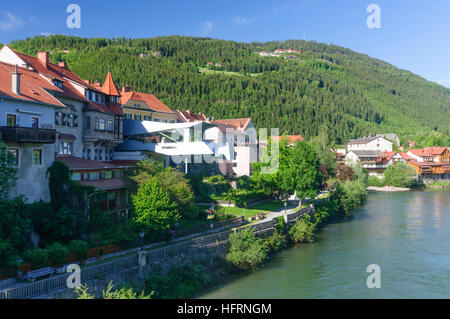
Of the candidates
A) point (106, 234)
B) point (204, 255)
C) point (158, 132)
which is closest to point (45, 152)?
point (106, 234)

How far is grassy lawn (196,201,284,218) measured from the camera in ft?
131

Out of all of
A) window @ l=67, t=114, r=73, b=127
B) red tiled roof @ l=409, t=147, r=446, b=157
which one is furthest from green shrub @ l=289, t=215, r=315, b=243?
red tiled roof @ l=409, t=147, r=446, b=157

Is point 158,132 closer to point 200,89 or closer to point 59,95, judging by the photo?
point 59,95

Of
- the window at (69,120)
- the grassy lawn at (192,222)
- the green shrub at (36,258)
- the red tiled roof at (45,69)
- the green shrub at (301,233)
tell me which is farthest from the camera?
the green shrub at (301,233)

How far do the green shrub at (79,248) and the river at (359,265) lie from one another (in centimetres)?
751

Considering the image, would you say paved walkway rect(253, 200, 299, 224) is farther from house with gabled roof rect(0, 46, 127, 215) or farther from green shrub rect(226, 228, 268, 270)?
house with gabled roof rect(0, 46, 127, 215)

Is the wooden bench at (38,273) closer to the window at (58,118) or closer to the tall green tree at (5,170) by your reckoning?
the tall green tree at (5,170)

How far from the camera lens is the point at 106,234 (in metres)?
24.5

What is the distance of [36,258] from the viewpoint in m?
19.4

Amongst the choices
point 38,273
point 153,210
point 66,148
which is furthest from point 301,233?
point 38,273

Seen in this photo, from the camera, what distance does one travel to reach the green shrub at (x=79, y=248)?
844 inches

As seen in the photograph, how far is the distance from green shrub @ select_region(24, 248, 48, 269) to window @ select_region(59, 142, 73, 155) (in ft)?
42.6

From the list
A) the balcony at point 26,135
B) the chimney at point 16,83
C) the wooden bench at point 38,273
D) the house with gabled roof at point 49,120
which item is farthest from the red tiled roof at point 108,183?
the wooden bench at point 38,273

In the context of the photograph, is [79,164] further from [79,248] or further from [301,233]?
[301,233]
